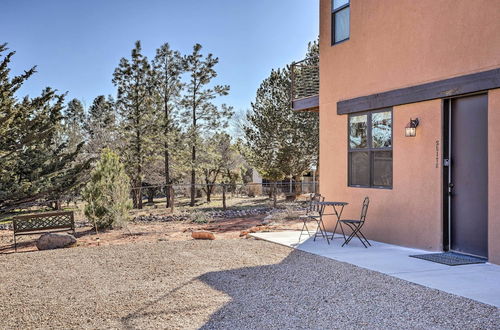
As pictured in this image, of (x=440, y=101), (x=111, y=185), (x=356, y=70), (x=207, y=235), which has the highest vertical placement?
(x=356, y=70)

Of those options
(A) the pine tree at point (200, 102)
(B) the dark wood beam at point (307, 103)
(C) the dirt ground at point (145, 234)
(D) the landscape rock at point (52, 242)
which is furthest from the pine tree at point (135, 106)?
(B) the dark wood beam at point (307, 103)

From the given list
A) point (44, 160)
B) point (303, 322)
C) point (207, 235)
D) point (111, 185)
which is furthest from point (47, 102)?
point (303, 322)

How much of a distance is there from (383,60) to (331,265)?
3730 mm

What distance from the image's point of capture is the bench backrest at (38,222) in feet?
30.4

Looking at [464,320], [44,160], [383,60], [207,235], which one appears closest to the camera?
[464,320]

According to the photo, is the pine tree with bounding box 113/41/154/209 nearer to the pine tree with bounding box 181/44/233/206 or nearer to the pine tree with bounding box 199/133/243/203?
the pine tree with bounding box 181/44/233/206

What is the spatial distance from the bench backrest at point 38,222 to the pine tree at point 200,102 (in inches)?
546

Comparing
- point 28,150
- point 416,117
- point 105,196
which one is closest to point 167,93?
point 28,150

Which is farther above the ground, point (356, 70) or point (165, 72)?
point (165, 72)

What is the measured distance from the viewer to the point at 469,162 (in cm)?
629

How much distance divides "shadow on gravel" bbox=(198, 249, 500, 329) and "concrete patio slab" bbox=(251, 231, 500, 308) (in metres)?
0.24

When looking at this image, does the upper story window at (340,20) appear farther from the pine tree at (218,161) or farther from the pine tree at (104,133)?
the pine tree at (104,133)

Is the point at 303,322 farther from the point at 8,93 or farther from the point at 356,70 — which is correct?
the point at 8,93

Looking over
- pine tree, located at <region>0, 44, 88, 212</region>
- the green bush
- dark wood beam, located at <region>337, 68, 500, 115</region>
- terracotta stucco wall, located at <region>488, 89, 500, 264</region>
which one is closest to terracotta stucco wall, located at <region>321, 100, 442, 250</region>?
dark wood beam, located at <region>337, 68, 500, 115</region>
